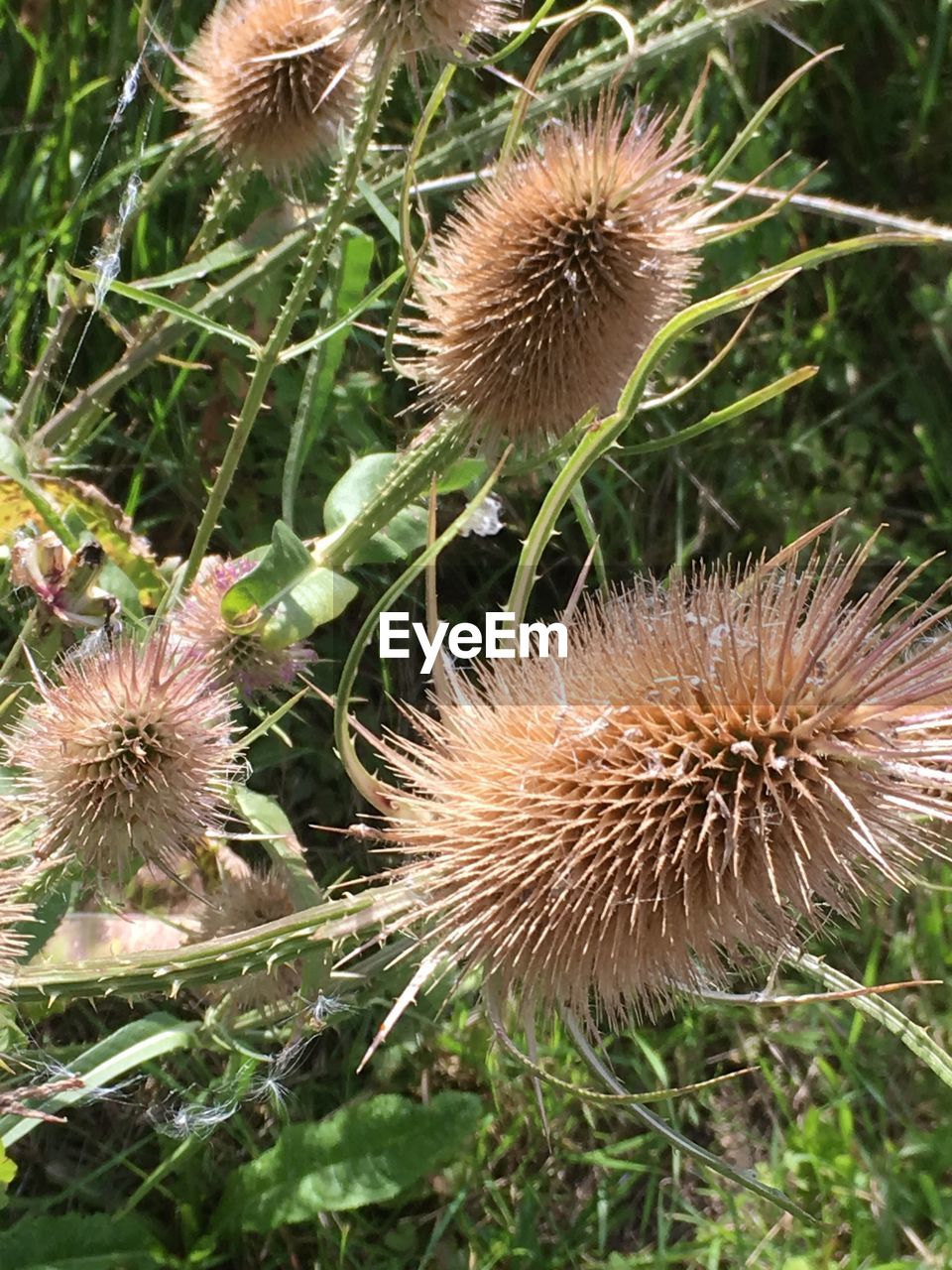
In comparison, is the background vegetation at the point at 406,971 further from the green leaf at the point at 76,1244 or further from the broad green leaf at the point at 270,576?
the broad green leaf at the point at 270,576

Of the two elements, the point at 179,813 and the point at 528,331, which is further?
the point at 528,331

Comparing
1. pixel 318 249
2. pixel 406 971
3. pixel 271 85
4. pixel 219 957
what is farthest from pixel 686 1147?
pixel 271 85

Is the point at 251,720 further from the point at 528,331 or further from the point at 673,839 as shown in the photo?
the point at 673,839

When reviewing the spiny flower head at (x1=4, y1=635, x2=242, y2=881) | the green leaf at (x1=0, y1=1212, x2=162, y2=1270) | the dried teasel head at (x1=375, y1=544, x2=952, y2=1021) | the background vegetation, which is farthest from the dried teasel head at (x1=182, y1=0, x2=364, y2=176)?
the green leaf at (x1=0, y1=1212, x2=162, y2=1270)

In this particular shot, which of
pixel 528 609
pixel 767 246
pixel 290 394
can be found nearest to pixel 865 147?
pixel 767 246

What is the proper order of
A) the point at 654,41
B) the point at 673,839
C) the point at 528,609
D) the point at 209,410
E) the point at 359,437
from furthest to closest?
the point at 528,609
the point at 209,410
the point at 359,437
the point at 654,41
the point at 673,839

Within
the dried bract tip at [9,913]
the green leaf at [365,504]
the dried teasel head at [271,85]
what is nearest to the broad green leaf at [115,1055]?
the dried bract tip at [9,913]

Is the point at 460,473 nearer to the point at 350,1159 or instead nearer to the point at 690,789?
the point at 690,789
